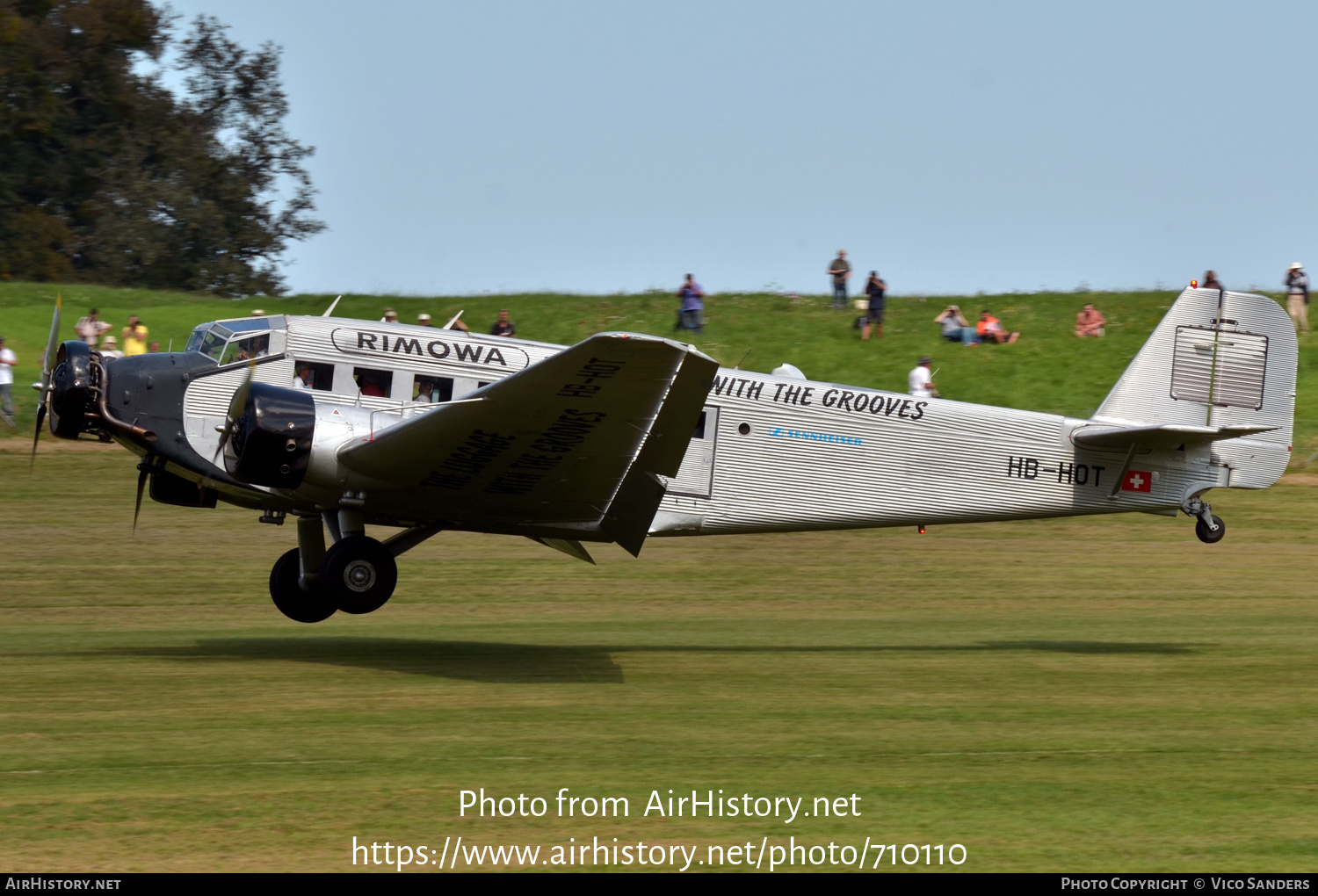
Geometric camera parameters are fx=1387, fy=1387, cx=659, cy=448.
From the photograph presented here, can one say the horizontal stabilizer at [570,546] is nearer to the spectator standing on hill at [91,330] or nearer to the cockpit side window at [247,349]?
the cockpit side window at [247,349]

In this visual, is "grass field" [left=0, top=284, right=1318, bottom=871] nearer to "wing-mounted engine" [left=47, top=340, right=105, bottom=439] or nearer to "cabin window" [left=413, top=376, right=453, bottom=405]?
"wing-mounted engine" [left=47, top=340, right=105, bottom=439]

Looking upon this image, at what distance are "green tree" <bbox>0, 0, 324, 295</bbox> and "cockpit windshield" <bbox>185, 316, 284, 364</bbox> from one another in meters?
39.8

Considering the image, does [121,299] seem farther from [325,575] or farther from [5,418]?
[325,575]

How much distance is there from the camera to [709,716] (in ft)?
34.9

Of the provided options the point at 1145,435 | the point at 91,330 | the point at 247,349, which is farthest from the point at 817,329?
the point at 247,349

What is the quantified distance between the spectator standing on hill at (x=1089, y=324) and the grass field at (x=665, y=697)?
41.2 ft

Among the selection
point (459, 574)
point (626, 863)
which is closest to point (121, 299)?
point (459, 574)

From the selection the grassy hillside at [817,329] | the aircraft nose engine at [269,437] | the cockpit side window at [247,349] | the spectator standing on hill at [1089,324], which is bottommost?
the aircraft nose engine at [269,437]

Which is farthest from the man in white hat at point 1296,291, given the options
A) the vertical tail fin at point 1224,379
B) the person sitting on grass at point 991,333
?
the vertical tail fin at point 1224,379

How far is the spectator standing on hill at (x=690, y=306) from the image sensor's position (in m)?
31.4

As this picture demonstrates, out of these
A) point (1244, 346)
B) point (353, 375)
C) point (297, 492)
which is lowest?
point (297, 492)

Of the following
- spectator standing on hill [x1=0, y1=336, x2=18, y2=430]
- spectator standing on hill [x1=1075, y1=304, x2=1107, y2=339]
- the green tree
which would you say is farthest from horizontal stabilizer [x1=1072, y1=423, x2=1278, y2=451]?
the green tree

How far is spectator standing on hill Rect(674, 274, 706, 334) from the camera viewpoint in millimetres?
31391
